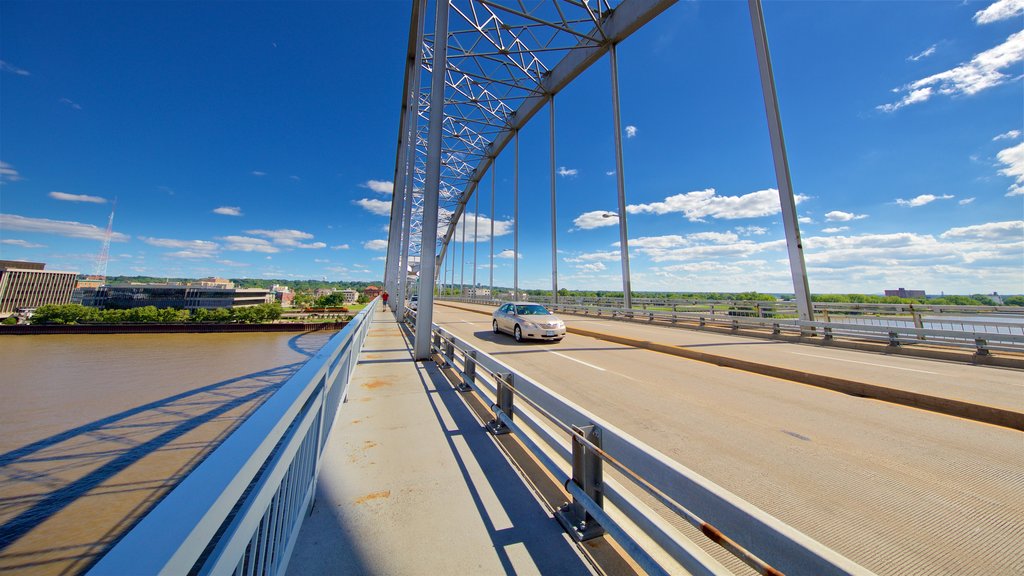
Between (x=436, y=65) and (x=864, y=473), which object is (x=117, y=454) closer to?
(x=436, y=65)

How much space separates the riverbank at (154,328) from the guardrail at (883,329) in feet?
160

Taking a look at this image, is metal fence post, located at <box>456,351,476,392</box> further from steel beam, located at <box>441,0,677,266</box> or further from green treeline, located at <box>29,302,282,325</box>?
green treeline, located at <box>29,302,282,325</box>

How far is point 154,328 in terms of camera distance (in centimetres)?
5172

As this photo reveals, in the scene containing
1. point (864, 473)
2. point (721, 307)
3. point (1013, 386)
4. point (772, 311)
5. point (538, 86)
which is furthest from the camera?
point (538, 86)

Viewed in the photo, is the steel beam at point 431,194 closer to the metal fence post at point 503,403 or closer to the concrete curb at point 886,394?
the metal fence post at point 503,403

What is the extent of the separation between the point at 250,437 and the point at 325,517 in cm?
Answer: 156

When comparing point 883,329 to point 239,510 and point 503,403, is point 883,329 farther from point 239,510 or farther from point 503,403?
point 239,510

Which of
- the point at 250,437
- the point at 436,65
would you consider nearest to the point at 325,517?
the point at 250,437

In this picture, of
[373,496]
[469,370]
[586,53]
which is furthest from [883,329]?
[586,53]

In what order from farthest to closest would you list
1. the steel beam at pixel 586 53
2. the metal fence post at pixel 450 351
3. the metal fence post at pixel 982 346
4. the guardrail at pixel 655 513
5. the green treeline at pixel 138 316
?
the green treeline at pixel 138 316 → the steel beam at pixel 586 53 → the metal fence post at pixel 982 346 → the metal fence post at pixel 450 351 → the guardrail at pixel 655 513

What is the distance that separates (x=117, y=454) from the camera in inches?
528

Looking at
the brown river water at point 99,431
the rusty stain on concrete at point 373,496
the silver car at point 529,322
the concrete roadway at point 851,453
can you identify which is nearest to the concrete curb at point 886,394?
the concrete roadway at point 851,453

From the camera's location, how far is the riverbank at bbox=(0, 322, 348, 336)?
47531mm

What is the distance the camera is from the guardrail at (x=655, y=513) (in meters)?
1.29
